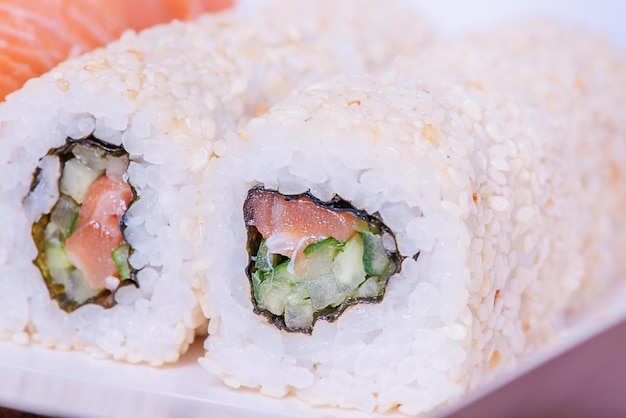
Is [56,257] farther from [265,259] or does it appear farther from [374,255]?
[374,255]

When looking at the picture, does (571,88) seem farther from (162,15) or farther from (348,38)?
(162,15)

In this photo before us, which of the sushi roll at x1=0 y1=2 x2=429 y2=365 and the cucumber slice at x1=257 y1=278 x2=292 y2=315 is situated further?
the sushi roll at x1=0 y1=2 x2=429 y2=365

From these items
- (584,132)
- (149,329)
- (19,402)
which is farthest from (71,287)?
(584,132)

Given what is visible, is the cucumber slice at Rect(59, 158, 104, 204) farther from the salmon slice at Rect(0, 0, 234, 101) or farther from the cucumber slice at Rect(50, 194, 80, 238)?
the salmon slice at Rect(0, 0, 234, 101)

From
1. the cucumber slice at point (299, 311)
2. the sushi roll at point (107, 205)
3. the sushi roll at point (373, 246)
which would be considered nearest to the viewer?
the sushi roll at point (373, 246)

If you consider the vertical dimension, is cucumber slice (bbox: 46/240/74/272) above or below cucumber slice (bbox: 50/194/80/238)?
below

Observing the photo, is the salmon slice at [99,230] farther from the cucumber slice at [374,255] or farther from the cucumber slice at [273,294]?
the cucumber slice at [374,255]

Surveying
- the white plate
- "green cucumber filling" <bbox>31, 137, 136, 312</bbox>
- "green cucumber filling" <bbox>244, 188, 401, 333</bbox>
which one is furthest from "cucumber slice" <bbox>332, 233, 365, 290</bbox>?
"green cucumber filling" <bbox>31, 137, 136, 312</bbox>

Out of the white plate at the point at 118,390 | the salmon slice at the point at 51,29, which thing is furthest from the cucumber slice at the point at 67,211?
the salmon slice at the point at 51,29
